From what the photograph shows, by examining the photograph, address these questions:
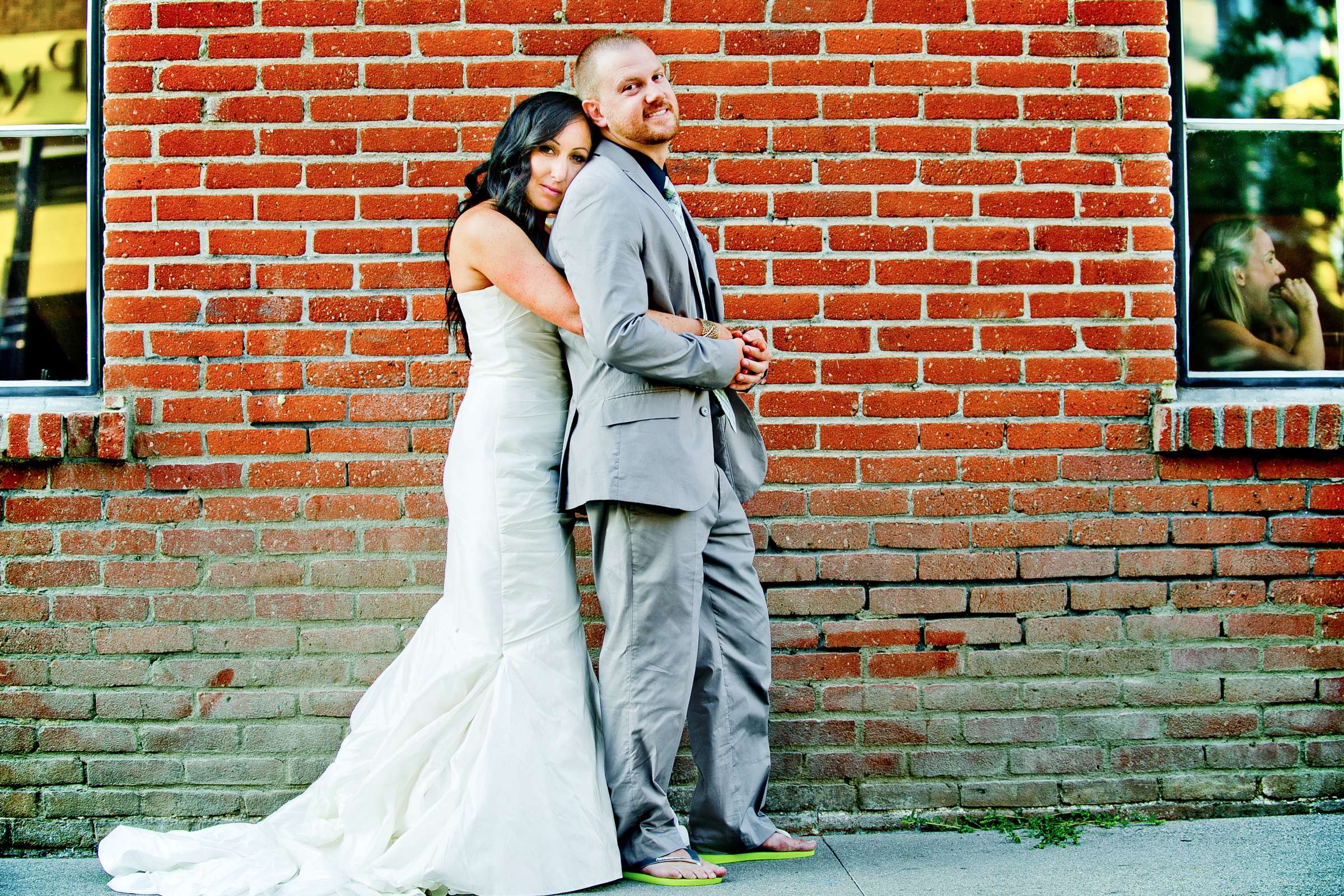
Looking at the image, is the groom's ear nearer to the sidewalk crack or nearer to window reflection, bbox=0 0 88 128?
window reflection, bbox=0 0 88 128

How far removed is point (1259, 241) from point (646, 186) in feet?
7.05

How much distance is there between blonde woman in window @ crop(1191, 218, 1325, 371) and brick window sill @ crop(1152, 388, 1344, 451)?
0.98ft

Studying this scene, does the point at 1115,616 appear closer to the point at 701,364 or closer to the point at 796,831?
the point at 796,831

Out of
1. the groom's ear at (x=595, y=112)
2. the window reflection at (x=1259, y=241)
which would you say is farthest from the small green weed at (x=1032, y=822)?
the groom's ear at (x=595, y=112)

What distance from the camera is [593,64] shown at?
116 inches

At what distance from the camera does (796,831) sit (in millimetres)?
3332

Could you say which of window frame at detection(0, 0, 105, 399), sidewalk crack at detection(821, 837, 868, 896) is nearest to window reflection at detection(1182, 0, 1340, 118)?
sidewalk crack at detection(821, 837, 868, 896)

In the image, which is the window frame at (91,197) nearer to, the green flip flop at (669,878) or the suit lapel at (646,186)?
the suit lapel at (646,186)

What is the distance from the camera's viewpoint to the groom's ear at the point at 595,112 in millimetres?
2945

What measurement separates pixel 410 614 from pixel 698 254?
1.39 m

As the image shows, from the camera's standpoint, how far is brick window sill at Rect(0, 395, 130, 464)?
3230 mm

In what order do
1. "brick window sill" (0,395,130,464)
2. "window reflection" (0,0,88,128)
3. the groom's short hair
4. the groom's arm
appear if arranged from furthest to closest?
"window reflection" (0,0,88,128) → "brick window sill" (0,395,130,464) → the groom's short hair → the groom's arm

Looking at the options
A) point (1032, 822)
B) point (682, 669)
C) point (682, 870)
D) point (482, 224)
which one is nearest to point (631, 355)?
point (482, 224)

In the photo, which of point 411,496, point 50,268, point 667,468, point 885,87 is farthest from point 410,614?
point 885,87
